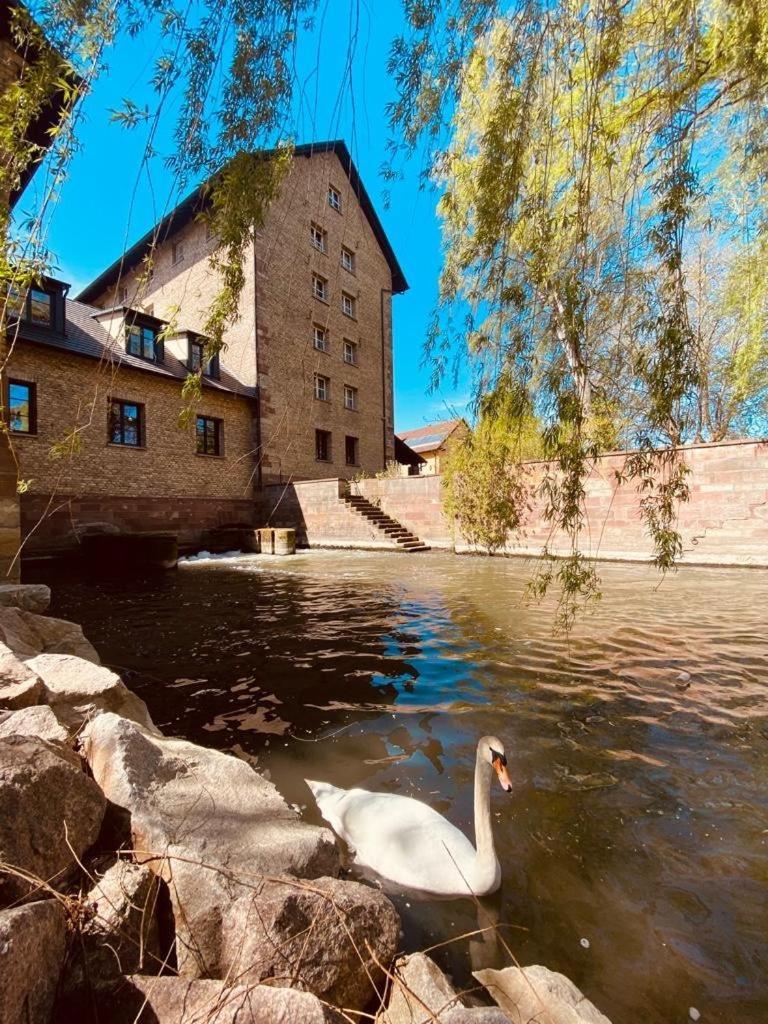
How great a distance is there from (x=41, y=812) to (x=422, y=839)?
1.47 m

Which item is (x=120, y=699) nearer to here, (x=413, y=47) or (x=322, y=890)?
(x=322, y=890)

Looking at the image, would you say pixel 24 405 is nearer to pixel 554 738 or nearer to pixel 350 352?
pixel 350 352

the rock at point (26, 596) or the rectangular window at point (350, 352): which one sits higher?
the rectangular window at point (350, 352)

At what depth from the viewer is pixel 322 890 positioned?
4.54 ft

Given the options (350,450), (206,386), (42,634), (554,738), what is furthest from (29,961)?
(350,450)

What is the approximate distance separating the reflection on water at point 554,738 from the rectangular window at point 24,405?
787 centimetres

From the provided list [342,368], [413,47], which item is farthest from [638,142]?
[342,368]

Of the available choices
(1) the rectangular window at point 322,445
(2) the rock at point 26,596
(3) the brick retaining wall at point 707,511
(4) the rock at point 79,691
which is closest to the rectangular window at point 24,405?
(2) the rock at point 26,596

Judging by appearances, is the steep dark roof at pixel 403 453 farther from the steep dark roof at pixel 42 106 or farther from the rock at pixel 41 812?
the rock at pixel 41 812

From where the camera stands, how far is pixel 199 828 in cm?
161

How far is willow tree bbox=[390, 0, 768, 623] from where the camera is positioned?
91.1 inches

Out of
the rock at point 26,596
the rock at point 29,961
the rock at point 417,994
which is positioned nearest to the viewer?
the rock at point 29,961

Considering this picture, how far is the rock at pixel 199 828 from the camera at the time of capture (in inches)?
51.8

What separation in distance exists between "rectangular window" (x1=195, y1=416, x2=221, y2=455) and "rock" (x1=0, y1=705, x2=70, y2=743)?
16.3 m
